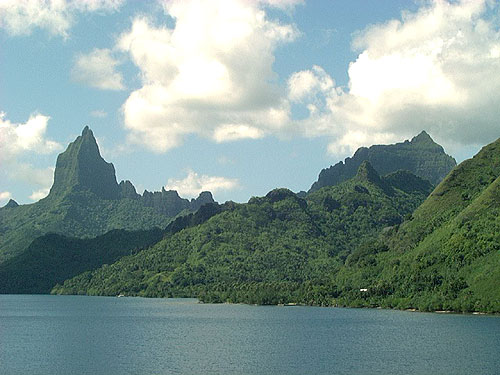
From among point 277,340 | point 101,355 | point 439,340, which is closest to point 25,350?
point 101,355

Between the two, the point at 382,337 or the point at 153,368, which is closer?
the point at 153,368

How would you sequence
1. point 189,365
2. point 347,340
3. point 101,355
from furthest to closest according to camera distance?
point 347,340 < point 101,355 < point 189,365

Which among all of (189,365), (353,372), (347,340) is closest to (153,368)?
(189,365)

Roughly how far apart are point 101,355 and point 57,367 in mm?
19020

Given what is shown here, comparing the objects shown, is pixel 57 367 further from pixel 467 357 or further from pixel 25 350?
pixel 467 357

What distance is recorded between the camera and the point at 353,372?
436 feet

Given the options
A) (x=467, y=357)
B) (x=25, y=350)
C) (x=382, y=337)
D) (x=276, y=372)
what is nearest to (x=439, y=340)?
(x=382, y=337)

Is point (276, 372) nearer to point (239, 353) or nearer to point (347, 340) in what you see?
point (239, 353)

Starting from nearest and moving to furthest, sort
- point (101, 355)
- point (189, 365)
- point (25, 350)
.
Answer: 1. point (189, 365)
2. point (101, 355)
3. point (25, 350)

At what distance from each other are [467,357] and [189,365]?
2414 inches

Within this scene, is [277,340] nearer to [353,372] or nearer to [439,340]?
[439,340]

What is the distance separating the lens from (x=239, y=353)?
6417 inches

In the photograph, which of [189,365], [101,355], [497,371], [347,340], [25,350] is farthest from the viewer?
[347,340]

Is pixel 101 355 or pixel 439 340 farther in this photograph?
pixel 439 340
